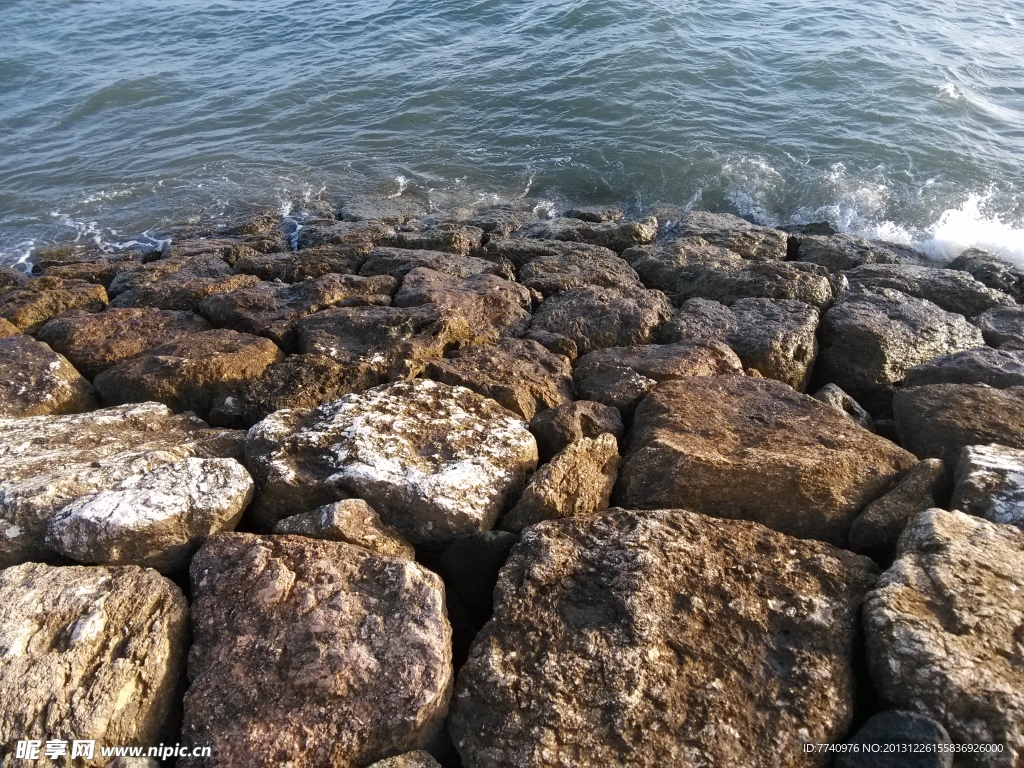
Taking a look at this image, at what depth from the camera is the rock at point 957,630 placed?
2742mm

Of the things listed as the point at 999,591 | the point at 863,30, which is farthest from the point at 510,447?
the point at 863,30

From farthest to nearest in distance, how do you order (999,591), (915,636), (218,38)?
(218,38), (999,591), (915,636)

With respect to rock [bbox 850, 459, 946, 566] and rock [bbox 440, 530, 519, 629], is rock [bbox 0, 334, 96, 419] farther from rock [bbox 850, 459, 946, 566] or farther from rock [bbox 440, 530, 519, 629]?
rock [bbox 850, 459, 946, 566]

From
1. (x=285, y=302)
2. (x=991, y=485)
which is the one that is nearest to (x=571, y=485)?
(x=991, y=485)

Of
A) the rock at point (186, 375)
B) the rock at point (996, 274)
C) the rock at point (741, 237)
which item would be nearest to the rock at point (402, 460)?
the rock at point (186, 375)

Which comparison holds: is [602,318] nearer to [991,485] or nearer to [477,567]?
[477,567]

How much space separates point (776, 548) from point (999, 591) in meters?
0.94

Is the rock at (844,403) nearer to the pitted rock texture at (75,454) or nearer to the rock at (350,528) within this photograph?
the rock at (350,528)

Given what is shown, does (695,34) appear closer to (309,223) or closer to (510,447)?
(309,223)

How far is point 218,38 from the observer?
2233 centimetres

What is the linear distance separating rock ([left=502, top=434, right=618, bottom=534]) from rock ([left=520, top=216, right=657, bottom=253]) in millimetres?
5636

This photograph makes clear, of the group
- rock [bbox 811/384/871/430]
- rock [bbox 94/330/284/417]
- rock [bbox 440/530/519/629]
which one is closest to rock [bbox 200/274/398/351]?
rock [bbox 94/330/284/417]

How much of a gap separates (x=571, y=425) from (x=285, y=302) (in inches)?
138

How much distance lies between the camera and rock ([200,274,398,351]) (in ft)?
21.0
